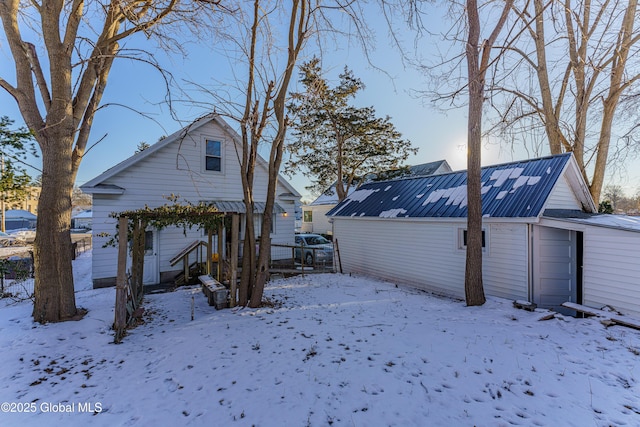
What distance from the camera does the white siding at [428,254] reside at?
7.70 meters

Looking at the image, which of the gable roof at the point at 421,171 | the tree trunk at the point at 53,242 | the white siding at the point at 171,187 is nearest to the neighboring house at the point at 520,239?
the white siding at the point at 171,187

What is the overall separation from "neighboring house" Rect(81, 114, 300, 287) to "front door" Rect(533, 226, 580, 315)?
848cm

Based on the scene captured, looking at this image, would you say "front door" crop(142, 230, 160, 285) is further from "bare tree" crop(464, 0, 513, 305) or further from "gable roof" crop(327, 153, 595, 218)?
"bare tree" crop(464, 0, 513, 305)

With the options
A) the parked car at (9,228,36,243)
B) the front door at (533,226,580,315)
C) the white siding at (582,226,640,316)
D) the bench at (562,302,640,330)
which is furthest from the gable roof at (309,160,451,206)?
the parked car at (9,228,36,243)

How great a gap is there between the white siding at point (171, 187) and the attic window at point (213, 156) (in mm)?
180

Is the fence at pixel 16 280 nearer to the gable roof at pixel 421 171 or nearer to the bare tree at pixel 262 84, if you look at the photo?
the bare tree at pixel 262 84

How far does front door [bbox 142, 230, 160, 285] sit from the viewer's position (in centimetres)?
1019

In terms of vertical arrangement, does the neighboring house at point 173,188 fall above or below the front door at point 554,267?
above

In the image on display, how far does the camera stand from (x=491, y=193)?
8.83 m

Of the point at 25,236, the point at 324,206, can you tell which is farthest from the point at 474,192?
the point at 25,236

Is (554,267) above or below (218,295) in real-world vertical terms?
above

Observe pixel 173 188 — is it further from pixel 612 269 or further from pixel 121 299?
pixel 612 269

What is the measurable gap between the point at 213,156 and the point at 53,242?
6.51 meters

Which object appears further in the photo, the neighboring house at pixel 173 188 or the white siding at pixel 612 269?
the neighboring house at pixel 173 188
